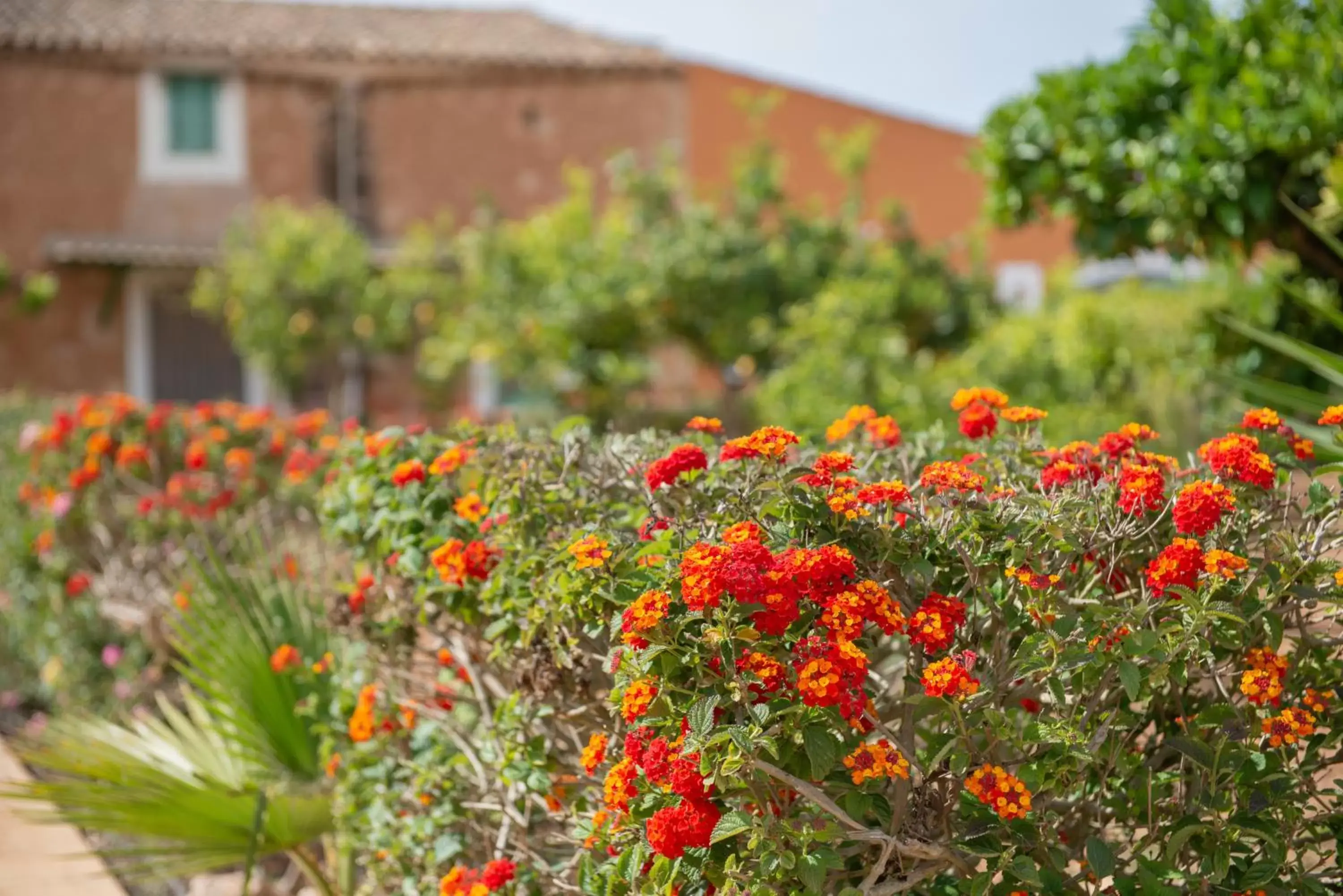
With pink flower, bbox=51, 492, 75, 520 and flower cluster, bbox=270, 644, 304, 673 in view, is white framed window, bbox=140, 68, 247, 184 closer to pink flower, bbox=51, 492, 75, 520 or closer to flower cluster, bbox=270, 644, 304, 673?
pink flower, bbox=51, 492, 75, 520

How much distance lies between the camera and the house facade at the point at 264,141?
60.6 feet

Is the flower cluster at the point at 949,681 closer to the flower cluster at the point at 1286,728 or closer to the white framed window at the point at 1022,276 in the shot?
the flower cluster at the point at 1286,728

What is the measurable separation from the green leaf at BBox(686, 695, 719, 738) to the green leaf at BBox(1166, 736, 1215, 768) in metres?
0.86

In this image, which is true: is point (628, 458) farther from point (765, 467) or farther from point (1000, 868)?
point (1000, 868)

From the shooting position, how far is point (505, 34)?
20328mm

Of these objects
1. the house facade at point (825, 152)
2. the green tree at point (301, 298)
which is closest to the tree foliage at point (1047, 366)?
the green tree at point (301, 298)

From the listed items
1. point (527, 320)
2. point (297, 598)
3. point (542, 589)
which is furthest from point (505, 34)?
point (542, 589)

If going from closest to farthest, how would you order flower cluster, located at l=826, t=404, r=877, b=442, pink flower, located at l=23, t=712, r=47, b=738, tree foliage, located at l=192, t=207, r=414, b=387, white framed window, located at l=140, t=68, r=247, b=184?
flower cluster, located at l=826, t=404, r=877, b=442 → pink flower, located at l=23, t=712, r=47, b=738 → tree foliage, located at l=192, t=207, r=414, b=387 → white framed window, located at l=140, t=68, r=247, b=184

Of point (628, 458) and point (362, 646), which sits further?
point (362, 646)

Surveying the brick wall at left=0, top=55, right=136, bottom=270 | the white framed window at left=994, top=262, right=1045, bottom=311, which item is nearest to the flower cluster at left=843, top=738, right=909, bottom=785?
the brick wall at left=0, top=55, right=136, bottom=270

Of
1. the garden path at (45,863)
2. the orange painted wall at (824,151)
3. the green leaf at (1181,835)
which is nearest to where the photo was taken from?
the green leaf at (1181,835)

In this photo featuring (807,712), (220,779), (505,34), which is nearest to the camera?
(807,712)

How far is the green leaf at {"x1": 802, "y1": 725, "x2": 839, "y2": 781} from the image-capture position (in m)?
2.19

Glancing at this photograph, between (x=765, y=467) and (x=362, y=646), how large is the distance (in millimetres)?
1503
